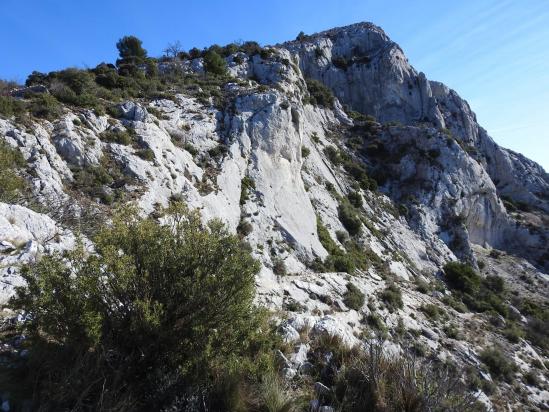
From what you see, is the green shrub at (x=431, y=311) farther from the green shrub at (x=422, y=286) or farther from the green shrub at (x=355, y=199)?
the green shrub at (x=355, y=199)

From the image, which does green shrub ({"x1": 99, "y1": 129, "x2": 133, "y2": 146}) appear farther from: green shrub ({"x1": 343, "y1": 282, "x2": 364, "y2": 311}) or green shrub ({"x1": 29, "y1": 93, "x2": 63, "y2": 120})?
green shrub ({"x1": 343, "y1": 282, "x2": 364, "y2": 311})


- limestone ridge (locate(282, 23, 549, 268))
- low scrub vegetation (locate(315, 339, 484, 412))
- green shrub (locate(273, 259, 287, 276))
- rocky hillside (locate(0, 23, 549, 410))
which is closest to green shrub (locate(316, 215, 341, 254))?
rocky hillside (locate(0, 23, 549, 410))

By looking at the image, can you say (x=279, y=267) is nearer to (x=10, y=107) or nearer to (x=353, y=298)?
(x=353, y=298)

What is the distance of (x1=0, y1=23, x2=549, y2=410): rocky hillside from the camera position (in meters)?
12.6

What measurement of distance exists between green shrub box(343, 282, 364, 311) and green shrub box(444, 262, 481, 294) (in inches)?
582

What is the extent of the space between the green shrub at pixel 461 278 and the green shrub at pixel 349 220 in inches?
370

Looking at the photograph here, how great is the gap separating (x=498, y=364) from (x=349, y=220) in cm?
1247

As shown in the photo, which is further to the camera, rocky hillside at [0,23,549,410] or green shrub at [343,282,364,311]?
green shrub at [343,282,364,311]

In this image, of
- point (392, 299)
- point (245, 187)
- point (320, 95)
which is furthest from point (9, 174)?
point (320, 95)

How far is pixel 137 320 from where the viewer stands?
16.3ft

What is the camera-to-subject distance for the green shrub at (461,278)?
28533 mm

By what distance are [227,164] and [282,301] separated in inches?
354

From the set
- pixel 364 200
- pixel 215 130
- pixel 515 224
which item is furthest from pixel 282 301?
pixel 515 224

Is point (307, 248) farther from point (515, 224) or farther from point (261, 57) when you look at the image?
point (515, 224)
